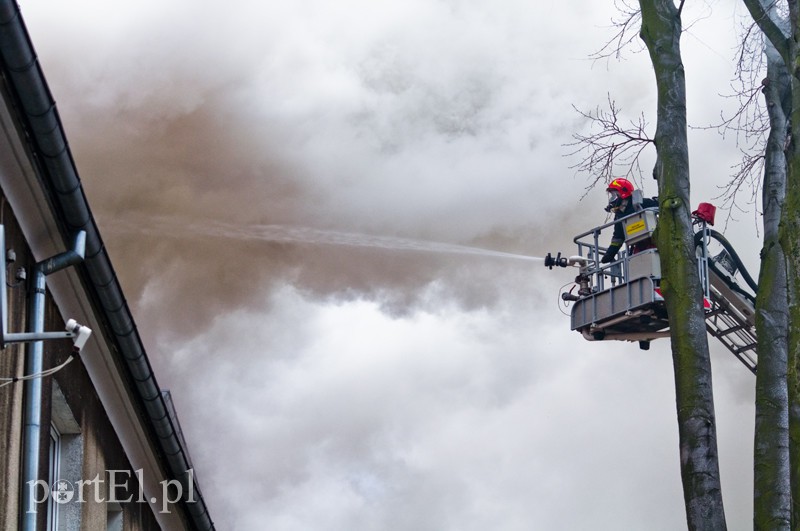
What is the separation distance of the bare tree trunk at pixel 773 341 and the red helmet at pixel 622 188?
6201 mm

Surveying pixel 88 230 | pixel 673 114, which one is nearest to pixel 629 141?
pixel 673 114

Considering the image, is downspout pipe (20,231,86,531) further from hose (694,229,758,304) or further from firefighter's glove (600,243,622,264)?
hose (694,229,758,304)

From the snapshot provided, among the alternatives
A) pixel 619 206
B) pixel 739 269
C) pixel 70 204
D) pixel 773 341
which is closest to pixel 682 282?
pixel 773 341

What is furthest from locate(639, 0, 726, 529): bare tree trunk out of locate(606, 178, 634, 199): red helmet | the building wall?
locate(606, 178, 634, 199): red helmet

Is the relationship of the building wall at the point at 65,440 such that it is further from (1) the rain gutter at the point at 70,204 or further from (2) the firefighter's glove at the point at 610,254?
(2) the firefighter's glove at the point at 610,254

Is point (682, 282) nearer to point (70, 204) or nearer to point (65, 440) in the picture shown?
point (70, 204)

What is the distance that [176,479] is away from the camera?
55.8 feet

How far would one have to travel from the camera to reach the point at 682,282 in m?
12.8

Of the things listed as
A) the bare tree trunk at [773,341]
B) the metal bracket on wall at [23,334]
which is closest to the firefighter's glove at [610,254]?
the bare tree trunk at [773,341]

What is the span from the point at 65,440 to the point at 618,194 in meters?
9.26

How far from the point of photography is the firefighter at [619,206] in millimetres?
20508

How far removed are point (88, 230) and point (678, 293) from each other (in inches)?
188

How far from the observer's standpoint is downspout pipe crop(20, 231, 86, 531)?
37.4 feet

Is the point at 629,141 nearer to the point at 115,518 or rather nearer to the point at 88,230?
the point at 88,230
